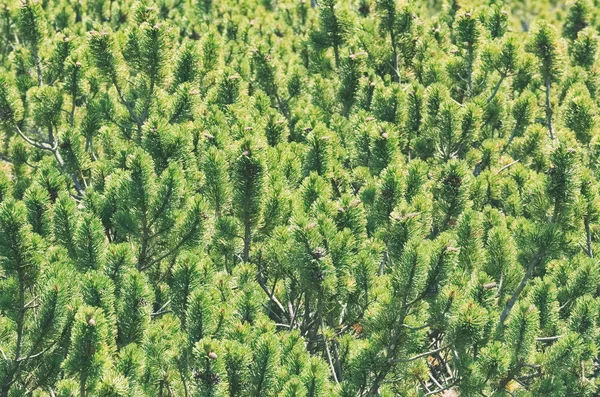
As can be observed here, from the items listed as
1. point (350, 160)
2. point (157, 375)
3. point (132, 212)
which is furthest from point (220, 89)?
point (157, 375)

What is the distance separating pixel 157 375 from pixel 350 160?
217 cm

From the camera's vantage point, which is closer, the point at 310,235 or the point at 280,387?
the point at 280,387

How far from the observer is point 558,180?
3.94 metres

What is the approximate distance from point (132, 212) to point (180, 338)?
76cm

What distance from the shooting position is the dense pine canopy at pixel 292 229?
3340mm

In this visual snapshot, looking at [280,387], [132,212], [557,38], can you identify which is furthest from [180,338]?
[557,38]

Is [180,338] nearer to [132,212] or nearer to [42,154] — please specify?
[132,212]

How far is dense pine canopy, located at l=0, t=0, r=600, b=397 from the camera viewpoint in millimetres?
3340

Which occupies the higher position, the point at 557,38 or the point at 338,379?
the point at 557,38

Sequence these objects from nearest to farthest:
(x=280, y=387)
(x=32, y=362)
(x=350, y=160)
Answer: (x=280, y=387) → (x=32, y=362) → (x=350, y=160)

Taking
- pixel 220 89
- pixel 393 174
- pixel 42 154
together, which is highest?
pixel 393 174

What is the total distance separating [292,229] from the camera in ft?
11.3

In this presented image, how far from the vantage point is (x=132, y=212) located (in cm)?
389

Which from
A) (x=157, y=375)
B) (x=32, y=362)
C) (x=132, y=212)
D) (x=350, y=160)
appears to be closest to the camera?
(x=157, y=375)
